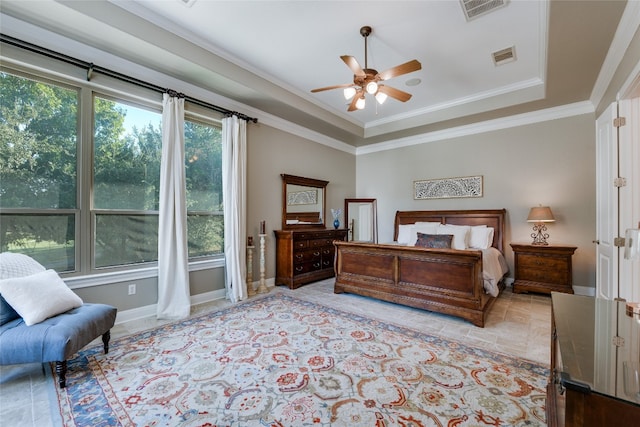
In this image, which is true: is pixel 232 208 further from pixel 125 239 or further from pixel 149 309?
pixel 149 309

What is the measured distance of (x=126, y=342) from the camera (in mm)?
2627

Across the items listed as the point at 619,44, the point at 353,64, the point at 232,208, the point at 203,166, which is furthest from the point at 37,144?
the point at 619,44

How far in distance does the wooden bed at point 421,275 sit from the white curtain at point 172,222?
219 centimetres

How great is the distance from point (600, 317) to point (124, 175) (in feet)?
13.9

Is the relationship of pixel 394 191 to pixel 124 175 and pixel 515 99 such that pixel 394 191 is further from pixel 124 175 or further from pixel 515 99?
pixel 124 175

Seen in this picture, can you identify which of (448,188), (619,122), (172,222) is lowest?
(172,222)

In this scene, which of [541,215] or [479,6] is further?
[541,215]

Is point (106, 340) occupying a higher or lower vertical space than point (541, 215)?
lower

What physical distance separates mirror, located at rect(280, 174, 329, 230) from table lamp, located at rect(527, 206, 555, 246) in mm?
3578

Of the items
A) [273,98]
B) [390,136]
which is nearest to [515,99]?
[390,136]

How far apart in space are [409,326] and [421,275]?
0.73m

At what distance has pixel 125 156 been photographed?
Result: 128 inches

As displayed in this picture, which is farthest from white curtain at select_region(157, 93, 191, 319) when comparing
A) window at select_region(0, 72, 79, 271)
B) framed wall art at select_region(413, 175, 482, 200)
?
framed wall art at select_region(413, 175, 482, 200)

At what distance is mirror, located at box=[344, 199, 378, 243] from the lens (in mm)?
6281
